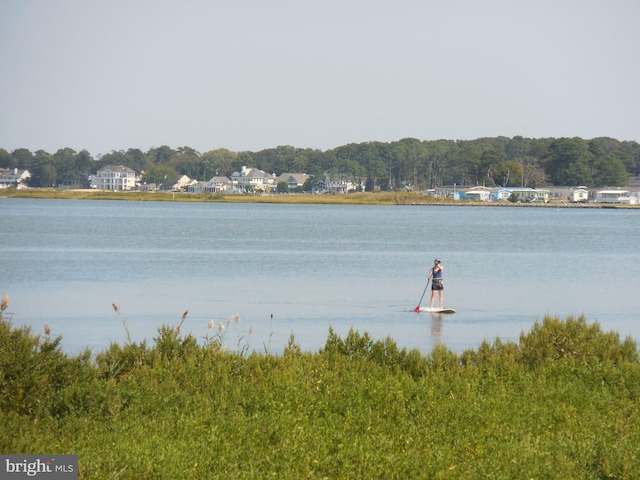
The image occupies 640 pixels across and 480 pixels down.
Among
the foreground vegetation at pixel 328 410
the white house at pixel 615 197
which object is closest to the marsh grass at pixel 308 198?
the white house at pixel 615 197

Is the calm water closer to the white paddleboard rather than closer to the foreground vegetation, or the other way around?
the white paddleboard

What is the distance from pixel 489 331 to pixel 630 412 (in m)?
11.0

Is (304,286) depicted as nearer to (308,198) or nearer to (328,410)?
(328,410)

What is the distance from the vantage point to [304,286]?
1314 inches

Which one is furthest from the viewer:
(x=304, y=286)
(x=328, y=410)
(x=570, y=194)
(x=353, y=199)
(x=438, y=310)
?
(x=570, y=194)

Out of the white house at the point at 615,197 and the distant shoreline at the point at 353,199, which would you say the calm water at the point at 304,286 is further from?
the white house at the point at 615,197

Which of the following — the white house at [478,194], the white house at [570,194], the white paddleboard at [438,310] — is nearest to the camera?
the white paddleboard at [438,310]

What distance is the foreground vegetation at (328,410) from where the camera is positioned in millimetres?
9438

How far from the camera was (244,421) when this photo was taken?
35.5 ft

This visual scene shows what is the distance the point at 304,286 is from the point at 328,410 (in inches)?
859

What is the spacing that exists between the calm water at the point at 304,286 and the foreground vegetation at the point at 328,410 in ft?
9.47

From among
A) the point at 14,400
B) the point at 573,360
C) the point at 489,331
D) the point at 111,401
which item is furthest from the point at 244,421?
the point at 489,331

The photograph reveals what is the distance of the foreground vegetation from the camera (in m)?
9.44

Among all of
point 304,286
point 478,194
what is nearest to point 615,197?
point 478,194
